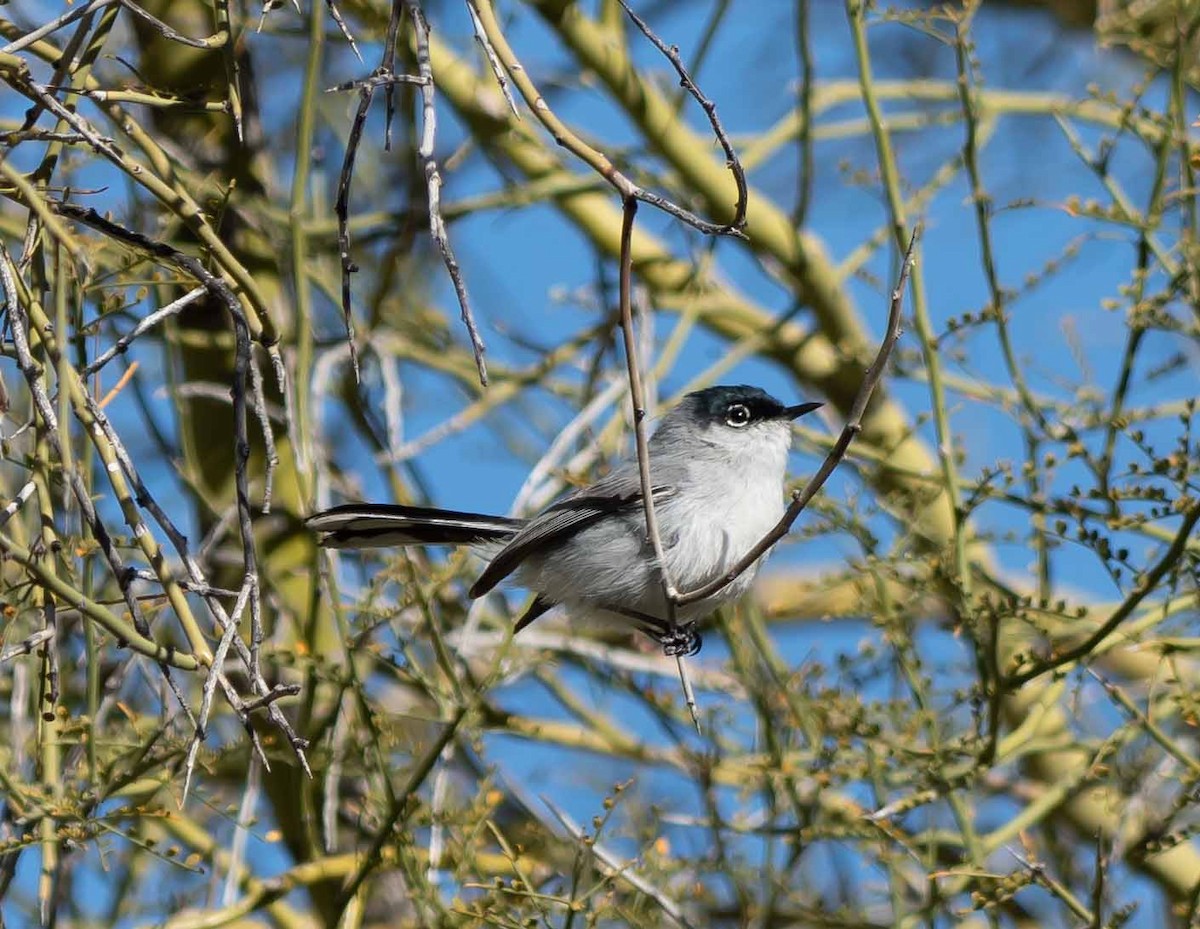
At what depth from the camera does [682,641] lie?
3.15m

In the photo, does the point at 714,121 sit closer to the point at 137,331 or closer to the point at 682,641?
the point at 137,331

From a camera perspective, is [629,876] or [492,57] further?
[629,876]

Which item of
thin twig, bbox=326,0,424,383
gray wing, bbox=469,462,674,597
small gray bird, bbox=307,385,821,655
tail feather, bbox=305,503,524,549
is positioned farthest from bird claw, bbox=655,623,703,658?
thin twig, bbox=326,0,424,383

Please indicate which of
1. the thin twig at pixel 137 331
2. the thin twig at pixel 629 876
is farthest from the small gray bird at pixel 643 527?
the thin twig at pixel 137 331

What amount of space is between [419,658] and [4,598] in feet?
5.20

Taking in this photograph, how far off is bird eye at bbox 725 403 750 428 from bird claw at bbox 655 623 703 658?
1.59 feet

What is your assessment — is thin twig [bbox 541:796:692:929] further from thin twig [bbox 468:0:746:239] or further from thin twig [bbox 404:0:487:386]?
thin twig [bbox 468:0:746:239]

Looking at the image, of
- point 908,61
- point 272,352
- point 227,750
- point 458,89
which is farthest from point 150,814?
point 908,61

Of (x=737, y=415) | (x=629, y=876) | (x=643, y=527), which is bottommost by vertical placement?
(x=629, y=876)

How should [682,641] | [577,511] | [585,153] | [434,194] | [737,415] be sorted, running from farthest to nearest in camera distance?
[737,415] < [577,511] < [682,641] < [434,194] < [585,153]

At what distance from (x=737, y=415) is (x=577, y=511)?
1.53 ft

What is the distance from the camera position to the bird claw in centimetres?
295

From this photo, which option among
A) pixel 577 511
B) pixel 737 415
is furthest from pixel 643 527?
pixel 737 415

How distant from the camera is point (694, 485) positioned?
3.29m
